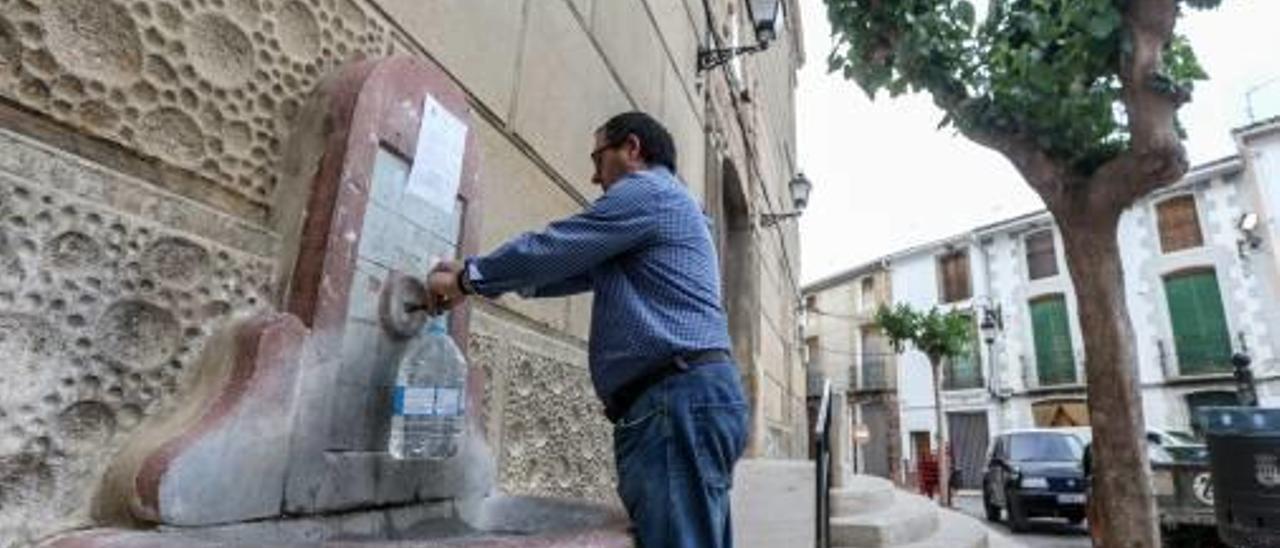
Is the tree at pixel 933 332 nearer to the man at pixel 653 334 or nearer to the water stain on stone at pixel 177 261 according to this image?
the man at pixel 653 334

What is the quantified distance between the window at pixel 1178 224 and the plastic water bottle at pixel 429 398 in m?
22.5

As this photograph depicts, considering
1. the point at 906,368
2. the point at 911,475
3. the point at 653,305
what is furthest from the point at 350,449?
the point at 906,368

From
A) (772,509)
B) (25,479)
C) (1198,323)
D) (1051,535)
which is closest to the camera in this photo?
(25,479)

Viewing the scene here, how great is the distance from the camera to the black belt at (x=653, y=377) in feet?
4.54

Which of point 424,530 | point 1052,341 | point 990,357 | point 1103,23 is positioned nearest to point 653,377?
point 424,530

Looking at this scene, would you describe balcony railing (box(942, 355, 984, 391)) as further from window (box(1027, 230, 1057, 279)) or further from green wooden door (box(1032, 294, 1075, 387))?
window (box(1027, 230, 1057, 279))

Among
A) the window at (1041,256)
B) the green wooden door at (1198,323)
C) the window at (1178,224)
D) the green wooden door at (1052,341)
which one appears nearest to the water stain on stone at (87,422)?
the green wooden door at (1198,323)

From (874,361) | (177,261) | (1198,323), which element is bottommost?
(177,261)

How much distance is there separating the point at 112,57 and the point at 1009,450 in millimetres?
11882

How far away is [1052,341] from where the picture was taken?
881 inches

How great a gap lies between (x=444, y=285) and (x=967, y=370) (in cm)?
2555

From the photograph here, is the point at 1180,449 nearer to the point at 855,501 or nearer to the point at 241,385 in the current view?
the point at 855,501

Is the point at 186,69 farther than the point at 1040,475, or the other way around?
the point at 1040,475

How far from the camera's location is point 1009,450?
36.3 feet
